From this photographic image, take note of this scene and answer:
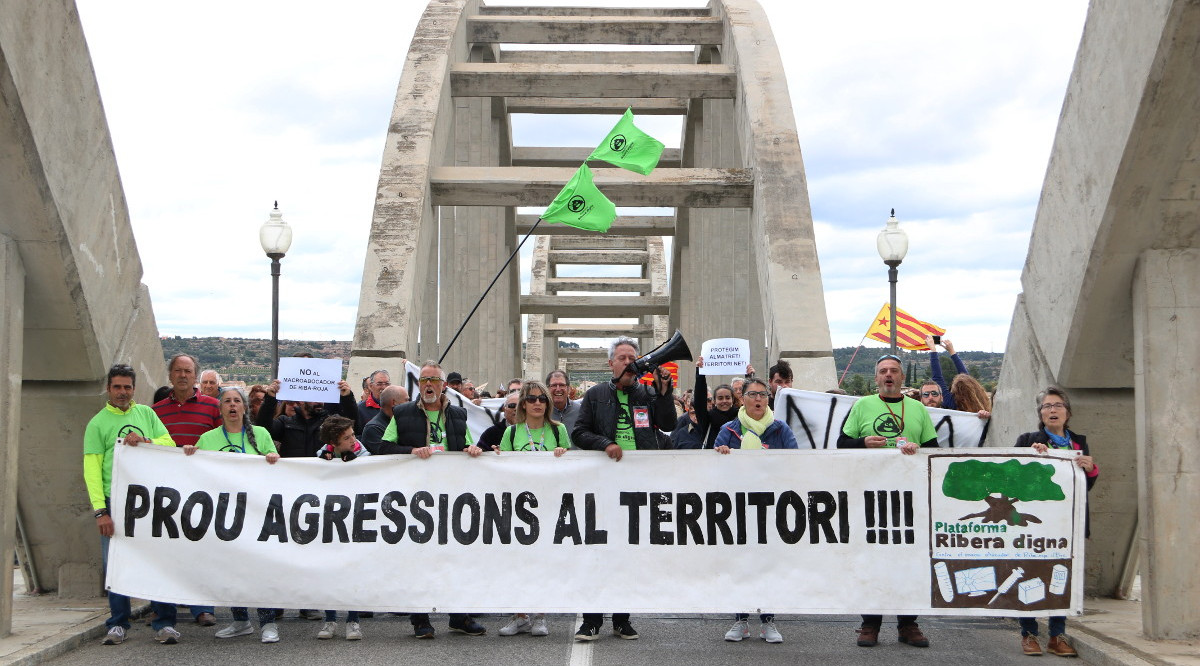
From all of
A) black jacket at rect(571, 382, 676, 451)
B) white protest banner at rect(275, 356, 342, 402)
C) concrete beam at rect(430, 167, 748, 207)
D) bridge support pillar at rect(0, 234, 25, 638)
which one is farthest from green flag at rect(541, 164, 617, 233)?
bridge support pillar at rect(0, 234, 25, 638)

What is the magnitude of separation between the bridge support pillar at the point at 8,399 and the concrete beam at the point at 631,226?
80.9 ft

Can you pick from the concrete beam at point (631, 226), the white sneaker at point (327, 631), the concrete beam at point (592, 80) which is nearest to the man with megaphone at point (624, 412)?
the white sneaker at point (327, 631)

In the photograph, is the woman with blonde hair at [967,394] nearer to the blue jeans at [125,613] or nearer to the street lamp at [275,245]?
the blue jeans at [125,613]

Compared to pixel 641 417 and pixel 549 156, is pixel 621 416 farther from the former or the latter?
pixel 549 156

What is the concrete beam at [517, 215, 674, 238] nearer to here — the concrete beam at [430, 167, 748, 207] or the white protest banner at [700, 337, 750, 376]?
the concrete beam at [430, 167, 748, 207]

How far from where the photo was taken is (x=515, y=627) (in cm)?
812

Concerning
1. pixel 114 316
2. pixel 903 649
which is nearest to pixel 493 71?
pixel 114 316

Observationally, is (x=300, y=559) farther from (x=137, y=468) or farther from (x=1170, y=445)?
(x=1170, y=445)

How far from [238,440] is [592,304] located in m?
29.7

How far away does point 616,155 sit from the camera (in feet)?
42.7

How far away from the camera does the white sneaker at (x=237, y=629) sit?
788cm

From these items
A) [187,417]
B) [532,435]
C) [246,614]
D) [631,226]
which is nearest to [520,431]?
[532,435]

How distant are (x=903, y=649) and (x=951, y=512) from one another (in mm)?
881

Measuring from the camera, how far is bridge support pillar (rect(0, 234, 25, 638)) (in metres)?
7.43
